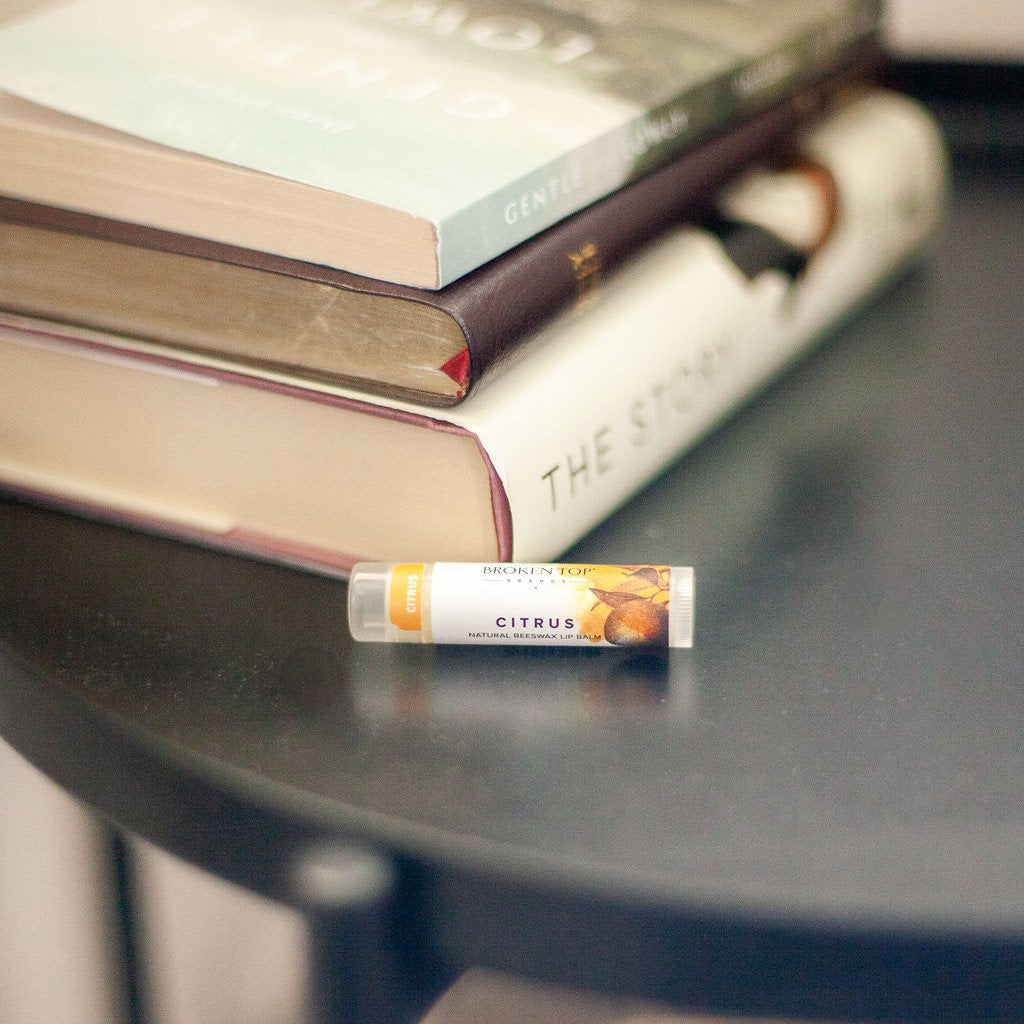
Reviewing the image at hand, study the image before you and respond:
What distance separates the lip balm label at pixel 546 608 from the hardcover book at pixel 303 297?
7cm

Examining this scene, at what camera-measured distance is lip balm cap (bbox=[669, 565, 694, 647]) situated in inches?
17.1

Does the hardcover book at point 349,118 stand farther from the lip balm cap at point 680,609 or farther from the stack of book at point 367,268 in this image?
→ the lip balm cap at point 680,609

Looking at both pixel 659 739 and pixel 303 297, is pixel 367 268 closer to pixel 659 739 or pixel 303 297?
pixel 303 297

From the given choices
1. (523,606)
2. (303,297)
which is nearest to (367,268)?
(303,297)

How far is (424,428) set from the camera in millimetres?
441

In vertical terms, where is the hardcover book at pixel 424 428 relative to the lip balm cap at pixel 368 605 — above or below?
above

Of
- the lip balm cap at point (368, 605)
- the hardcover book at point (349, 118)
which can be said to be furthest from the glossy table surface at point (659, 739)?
the hardcover book at point (349, 118)

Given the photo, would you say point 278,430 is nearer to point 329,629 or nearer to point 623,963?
point 329,629

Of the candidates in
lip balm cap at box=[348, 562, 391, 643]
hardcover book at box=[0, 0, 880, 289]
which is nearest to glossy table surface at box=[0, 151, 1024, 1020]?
lip balm cap at box=[348, 562, 391, 643]

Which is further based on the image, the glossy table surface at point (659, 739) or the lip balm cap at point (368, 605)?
the lip balm cap at point (368, 605)

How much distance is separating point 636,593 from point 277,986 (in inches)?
10.5

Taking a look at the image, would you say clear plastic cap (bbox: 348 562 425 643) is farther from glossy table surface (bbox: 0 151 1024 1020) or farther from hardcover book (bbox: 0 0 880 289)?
hardcover book (bbox: 0 0 880 289)

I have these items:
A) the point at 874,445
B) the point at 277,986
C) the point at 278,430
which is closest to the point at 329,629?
the point at 278,430

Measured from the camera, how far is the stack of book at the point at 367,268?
0.43 metres
